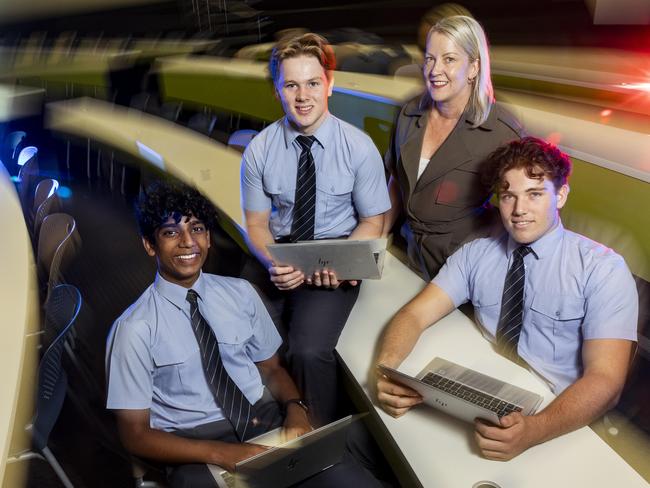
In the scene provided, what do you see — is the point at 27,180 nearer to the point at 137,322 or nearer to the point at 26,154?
the point at 26,154

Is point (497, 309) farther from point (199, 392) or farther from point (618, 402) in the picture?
point (199, 392)

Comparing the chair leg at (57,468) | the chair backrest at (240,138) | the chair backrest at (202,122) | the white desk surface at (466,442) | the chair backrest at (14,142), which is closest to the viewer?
the white desk surface at (466,442)

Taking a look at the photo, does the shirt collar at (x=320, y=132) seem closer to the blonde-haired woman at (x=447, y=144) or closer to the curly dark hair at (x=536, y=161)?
the blonde-haired woman at (x=447, y=144)

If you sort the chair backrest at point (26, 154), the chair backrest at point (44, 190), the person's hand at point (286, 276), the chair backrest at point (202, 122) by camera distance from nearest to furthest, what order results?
the person's hand at point (286, 276) < the chair backrest at point (202, 122) < the chair backrest at point (44, 190) < the chair backrest at point (26, 154)

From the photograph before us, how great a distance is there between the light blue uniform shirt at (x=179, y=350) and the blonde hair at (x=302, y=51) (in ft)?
1.94

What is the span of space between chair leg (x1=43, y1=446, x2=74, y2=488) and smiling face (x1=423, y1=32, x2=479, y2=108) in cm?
156

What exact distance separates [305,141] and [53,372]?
37.7 inches

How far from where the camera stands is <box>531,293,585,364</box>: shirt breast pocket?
1.24m

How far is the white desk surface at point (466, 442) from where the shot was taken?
1098 millimetres

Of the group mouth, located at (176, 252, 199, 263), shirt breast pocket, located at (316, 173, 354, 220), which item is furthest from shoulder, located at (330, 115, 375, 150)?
mouth, located at (176, 252, 199, 263)

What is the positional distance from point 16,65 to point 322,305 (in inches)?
73.1

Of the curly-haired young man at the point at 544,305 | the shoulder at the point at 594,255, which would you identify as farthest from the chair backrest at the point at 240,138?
the shoulder at the point at 594,255

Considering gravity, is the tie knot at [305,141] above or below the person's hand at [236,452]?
above

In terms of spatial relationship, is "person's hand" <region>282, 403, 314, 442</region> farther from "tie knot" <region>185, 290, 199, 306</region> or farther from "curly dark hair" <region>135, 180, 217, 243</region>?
"curly dark hair" <region>135, 180, 217, 243</region>
